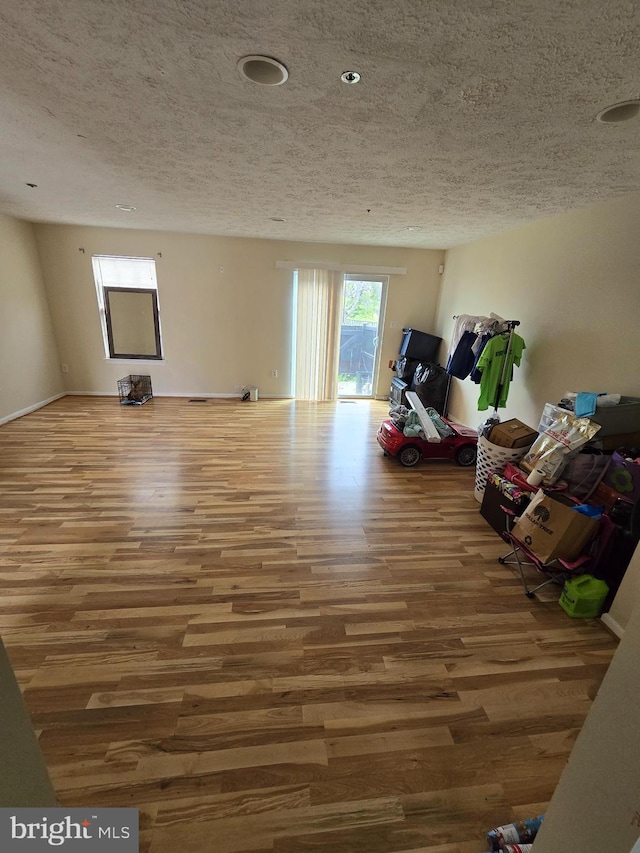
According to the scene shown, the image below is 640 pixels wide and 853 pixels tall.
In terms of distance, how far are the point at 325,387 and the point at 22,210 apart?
4580 mm

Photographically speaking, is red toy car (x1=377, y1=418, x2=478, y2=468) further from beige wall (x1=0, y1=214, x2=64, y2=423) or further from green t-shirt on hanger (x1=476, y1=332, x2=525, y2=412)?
beige wall (x1=0, y1=214, x2=64, y2=423)

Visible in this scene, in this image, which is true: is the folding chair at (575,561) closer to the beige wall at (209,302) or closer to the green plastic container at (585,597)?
the green plastic container at (585,597)

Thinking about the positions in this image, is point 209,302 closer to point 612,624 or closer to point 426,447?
point 426,447

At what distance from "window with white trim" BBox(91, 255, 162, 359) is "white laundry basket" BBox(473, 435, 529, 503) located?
5091 millimetres

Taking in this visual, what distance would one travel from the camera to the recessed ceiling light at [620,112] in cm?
147

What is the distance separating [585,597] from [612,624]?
191 mm

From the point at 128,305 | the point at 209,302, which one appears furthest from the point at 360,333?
the point at 128,305

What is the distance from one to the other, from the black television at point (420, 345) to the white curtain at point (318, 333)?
1.14m

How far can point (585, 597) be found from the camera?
6.29 ft

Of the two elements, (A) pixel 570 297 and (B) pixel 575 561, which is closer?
(B) pixel 575 561

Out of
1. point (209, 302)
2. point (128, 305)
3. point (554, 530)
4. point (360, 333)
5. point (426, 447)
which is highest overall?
point (209, 302)

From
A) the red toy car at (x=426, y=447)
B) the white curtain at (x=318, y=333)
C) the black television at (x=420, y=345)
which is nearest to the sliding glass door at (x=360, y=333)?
the white curtain at (x=318, y=333)

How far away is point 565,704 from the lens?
4.99 ft

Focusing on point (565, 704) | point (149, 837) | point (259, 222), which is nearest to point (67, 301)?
point (259, 222)
